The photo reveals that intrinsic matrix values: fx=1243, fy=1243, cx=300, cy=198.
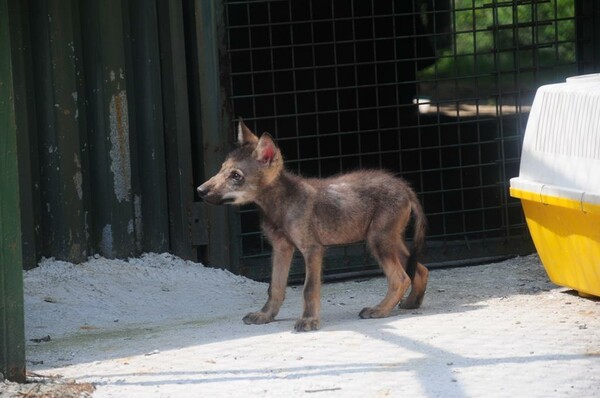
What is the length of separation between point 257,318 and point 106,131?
70.1 inches

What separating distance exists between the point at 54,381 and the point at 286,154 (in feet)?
13.2

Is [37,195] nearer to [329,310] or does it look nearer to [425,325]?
[329,310]

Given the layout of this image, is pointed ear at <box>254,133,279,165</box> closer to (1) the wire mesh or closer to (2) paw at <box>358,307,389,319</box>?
(2) paw at <box>358,307,389,319</box>

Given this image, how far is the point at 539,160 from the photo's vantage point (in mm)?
7551

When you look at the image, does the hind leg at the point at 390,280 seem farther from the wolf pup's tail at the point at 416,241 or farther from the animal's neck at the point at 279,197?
the animal's neck at the point at 279,197

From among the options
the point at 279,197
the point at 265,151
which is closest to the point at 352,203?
the point at 279,197

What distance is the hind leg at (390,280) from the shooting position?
7.38 meters

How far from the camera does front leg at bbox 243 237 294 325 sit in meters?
7.30

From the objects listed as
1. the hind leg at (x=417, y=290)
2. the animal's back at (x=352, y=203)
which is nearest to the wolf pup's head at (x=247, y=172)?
the animal's back at (x=352, y=203)

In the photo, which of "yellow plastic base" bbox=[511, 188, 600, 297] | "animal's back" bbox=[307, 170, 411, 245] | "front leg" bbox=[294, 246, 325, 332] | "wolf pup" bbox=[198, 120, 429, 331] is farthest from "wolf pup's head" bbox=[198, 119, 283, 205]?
"yellow plastic base" bbox=[511, 188, 600, 297]

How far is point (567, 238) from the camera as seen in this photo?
7.38 metres

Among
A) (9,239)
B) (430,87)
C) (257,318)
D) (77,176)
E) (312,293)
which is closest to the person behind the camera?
(9,239)

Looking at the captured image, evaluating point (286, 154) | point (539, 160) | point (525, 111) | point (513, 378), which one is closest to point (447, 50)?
point (525, 111)

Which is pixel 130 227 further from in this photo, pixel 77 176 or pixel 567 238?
pixel 567 238
